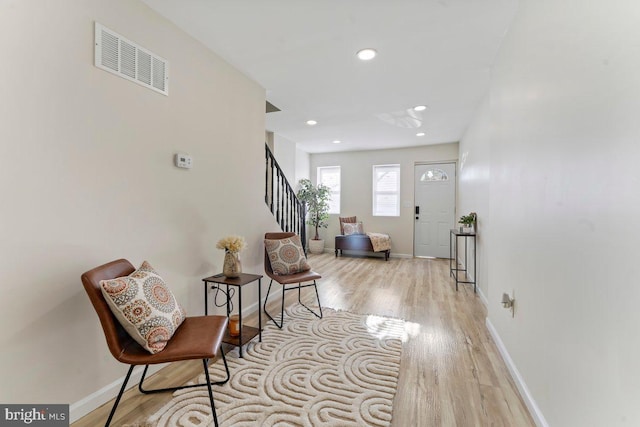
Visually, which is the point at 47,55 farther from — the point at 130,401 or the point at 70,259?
the point at 130,401

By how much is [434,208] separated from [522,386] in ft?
16.0

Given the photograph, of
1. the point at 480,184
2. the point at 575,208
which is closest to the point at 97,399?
the point at 575,208

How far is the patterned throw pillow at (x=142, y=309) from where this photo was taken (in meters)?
1.38

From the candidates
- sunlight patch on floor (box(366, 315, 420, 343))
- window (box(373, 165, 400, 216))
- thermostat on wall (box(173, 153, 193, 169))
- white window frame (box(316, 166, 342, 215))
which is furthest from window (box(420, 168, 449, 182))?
thermostat on wall (box(173, 153, 193, 169))

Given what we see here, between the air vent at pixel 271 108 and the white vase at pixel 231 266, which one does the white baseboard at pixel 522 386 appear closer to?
the white vase at pixel 231 266

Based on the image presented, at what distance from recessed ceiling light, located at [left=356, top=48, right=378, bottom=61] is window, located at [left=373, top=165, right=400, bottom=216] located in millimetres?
4288

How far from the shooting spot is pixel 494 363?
6.95 feet

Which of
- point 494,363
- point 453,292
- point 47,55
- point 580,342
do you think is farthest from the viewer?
point 453,292

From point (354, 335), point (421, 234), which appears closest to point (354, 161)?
point (421, 234)

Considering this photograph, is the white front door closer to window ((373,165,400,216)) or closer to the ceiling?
window ((373,165,400,216))

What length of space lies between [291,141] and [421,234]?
11.6ft

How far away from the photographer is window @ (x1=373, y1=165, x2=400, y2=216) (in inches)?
263

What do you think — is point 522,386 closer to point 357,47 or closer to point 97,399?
point 97,399

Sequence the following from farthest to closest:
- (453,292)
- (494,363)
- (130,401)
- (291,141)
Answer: (291,141) < (453,292) < (494,363) < (130,401)
